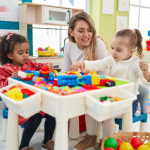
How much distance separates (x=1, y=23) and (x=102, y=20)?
6.05ft

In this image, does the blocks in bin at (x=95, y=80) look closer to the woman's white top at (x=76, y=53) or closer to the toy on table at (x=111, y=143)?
the toy on table at (x=111, y=143)

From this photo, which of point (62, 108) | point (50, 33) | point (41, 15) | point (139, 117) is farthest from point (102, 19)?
point (62, 108)

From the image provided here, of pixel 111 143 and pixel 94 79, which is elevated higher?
pixel 94 79

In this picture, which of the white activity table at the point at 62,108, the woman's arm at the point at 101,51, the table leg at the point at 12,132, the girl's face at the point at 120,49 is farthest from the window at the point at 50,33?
the white activity table at the point at 62,108

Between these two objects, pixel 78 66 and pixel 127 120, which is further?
pixel 78 66

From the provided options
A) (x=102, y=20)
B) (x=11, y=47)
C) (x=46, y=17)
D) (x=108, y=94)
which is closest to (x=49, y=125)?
(x=108, y=94)

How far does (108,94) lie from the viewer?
3.06 feet

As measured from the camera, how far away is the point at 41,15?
2.86 m

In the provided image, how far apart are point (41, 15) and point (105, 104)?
7.92 ft

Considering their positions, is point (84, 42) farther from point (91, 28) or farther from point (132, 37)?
point (132, 37)

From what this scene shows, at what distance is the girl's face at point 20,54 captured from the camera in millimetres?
1526

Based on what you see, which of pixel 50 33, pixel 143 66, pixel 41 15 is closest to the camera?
pixel 143 66

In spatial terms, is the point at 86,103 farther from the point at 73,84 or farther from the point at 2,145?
the point at 2,145

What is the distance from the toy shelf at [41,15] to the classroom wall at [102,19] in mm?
718
